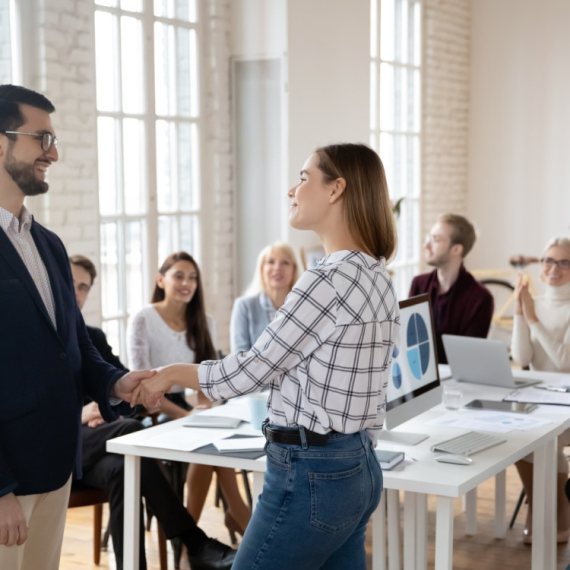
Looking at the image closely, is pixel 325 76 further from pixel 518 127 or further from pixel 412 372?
pixel 412 372

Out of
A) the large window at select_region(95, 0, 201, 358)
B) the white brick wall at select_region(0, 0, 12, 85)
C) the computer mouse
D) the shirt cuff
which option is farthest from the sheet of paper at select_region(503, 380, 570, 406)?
the white brick wall at select_region(0, 0, 12, 85)

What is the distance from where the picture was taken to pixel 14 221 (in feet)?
6.42

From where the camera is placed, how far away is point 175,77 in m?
5.57

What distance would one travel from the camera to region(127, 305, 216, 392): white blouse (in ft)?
13.2

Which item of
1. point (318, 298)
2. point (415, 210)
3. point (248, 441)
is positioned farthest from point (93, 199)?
point (415, 210)

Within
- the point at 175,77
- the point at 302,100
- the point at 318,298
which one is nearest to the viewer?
the point at 318,298

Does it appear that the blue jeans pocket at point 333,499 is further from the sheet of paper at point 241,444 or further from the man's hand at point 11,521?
the sheet of paper at point 241,444

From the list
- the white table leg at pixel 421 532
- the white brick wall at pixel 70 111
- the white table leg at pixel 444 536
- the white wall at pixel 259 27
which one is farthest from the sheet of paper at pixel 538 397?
the white wall at pixel 259 27

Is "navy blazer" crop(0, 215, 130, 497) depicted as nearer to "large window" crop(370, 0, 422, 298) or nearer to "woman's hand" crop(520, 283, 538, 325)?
"woman's hand" crop(520, 283, 538, 325)

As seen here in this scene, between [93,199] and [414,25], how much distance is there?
4.33 m

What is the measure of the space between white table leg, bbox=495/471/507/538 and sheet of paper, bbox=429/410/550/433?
Result: 684 mm

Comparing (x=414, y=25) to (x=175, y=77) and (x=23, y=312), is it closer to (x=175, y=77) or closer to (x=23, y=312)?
(x=175, y=77)

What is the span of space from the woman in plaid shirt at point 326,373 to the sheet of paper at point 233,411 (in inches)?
49.6

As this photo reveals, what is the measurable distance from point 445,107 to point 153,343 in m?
5.32
